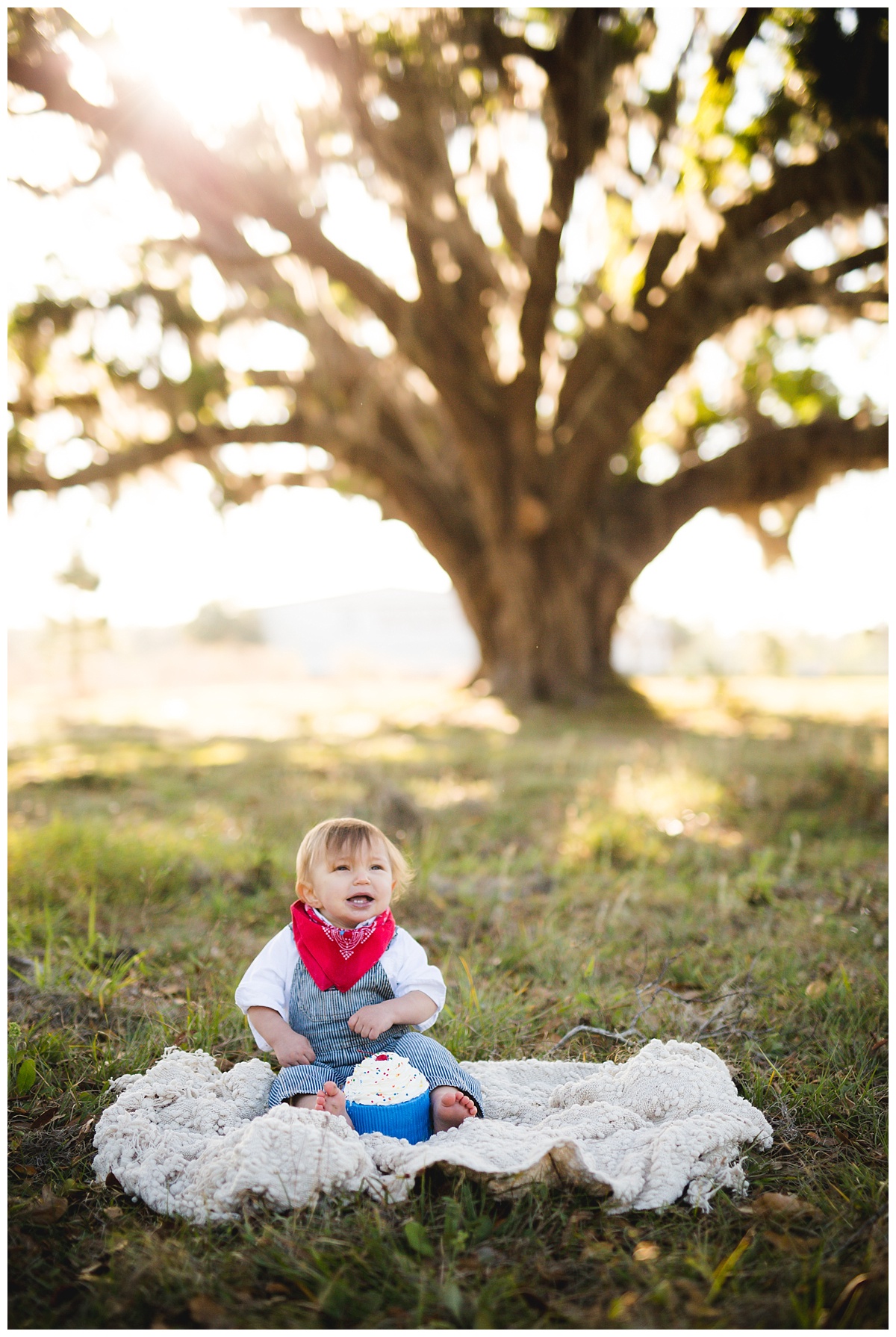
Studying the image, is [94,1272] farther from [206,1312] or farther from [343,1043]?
[343,1043]

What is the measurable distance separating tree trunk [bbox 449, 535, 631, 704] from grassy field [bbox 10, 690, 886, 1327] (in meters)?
4.50

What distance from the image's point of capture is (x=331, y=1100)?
70.4 inches

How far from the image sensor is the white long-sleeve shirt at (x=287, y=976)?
198 centimetres

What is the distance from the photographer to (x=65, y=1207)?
5.40ft

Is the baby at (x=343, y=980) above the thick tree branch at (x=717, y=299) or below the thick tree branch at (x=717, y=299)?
below

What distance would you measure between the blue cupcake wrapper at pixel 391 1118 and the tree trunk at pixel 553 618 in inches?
334

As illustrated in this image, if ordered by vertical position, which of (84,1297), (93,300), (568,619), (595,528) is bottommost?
(84,1297)

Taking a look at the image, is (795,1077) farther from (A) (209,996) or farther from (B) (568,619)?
(B) (568,619)

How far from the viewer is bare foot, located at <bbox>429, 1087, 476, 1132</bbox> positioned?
183cm

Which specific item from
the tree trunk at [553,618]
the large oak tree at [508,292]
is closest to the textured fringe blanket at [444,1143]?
the large oak tree at [508,292]

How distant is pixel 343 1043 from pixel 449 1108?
29 cm

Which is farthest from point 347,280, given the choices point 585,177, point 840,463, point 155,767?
point 840,463

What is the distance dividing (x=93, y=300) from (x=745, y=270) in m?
6.87

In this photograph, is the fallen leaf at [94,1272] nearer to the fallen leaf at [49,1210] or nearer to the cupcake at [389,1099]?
the fallen leaf at [49,1210]
